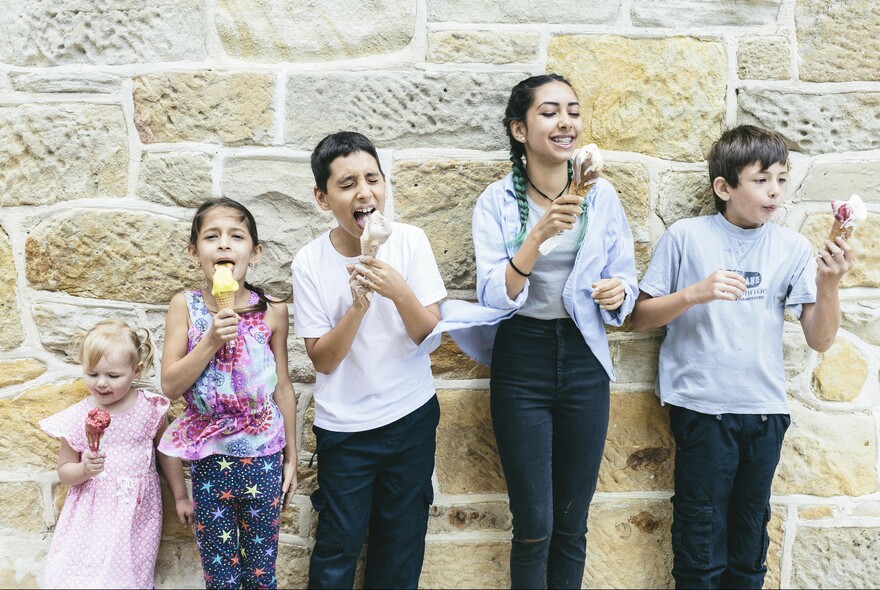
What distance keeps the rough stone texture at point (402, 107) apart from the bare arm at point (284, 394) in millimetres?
689

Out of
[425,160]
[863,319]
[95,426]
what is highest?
[425,160]

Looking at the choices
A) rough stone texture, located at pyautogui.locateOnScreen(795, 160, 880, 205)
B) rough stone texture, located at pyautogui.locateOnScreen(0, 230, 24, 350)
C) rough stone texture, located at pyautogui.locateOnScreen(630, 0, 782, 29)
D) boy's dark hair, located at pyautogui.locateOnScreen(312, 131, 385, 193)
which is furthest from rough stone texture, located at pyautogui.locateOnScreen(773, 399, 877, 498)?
rough stone texture, located at pyautogui.locateOnScreen(0, 230, 24, 350)

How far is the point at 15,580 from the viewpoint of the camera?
2.88 meters

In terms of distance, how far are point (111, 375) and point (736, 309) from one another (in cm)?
234

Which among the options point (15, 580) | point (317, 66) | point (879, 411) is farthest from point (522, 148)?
point (15, 580)

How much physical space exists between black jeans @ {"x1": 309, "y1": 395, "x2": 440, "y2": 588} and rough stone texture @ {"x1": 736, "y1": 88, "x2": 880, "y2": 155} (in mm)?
1765

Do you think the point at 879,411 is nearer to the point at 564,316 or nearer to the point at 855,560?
the point at 855,560

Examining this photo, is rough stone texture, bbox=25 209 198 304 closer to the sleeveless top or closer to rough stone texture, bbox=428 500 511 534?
the sleeveless top

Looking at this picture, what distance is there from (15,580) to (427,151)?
2.35m

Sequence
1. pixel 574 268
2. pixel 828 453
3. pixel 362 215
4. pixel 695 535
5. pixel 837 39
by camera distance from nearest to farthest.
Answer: pixel 362 215 < pixel 574 268 < pixel 695 535 < pixel 837 39 < pixel 828 453

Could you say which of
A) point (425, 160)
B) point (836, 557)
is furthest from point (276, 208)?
point (836, 557)

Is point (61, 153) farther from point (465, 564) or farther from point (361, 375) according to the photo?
point (465, 564)

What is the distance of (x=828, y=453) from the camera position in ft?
9.96

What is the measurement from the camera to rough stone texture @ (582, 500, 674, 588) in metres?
3.08
